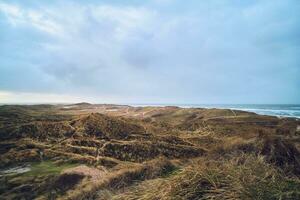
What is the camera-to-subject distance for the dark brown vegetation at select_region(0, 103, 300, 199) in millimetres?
3516

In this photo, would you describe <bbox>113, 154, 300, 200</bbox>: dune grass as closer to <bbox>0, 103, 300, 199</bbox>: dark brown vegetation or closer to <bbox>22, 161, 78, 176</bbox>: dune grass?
<bbox>0, 103, 300, 199</bbox>: dark brown vegetation

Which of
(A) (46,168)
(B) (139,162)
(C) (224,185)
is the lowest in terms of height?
(A) (46,168)

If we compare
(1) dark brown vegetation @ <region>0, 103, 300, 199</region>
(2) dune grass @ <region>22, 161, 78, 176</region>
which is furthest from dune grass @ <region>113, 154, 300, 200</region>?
(2) dune grass @ <region>22, 161, 78, 176</region>

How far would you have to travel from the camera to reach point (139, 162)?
11.6m

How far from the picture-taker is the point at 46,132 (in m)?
16.0

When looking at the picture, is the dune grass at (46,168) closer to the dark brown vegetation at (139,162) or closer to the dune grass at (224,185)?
the dark brown vegetation at (139,162)

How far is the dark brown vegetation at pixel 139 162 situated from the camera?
3516 millimetres

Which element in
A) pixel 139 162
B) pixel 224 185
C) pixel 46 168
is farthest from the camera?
pixel 139 162

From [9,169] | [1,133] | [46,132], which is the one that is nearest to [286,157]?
[9,169]

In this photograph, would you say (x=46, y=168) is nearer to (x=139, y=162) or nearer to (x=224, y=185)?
(x=139, y=162)

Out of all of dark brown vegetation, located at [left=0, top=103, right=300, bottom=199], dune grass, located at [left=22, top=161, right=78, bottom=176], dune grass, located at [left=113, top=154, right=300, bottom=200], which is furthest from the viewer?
dune grass, located at [left=22, top=161, right=78, bottom=176]

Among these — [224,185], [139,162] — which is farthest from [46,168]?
[224,185]

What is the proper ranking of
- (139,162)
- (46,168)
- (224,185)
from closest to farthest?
1. (224,185)
2. (46,168)
3. (139,162)

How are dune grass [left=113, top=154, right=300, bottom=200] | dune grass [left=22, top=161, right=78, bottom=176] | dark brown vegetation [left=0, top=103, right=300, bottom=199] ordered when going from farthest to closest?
dune grass [left=22, top=161, right=78, bottom=176], dark brown vegetation [left=0, top=103, right=300, bottom=199], dune grass [left=113, top=154, right=300, bottom=200]
